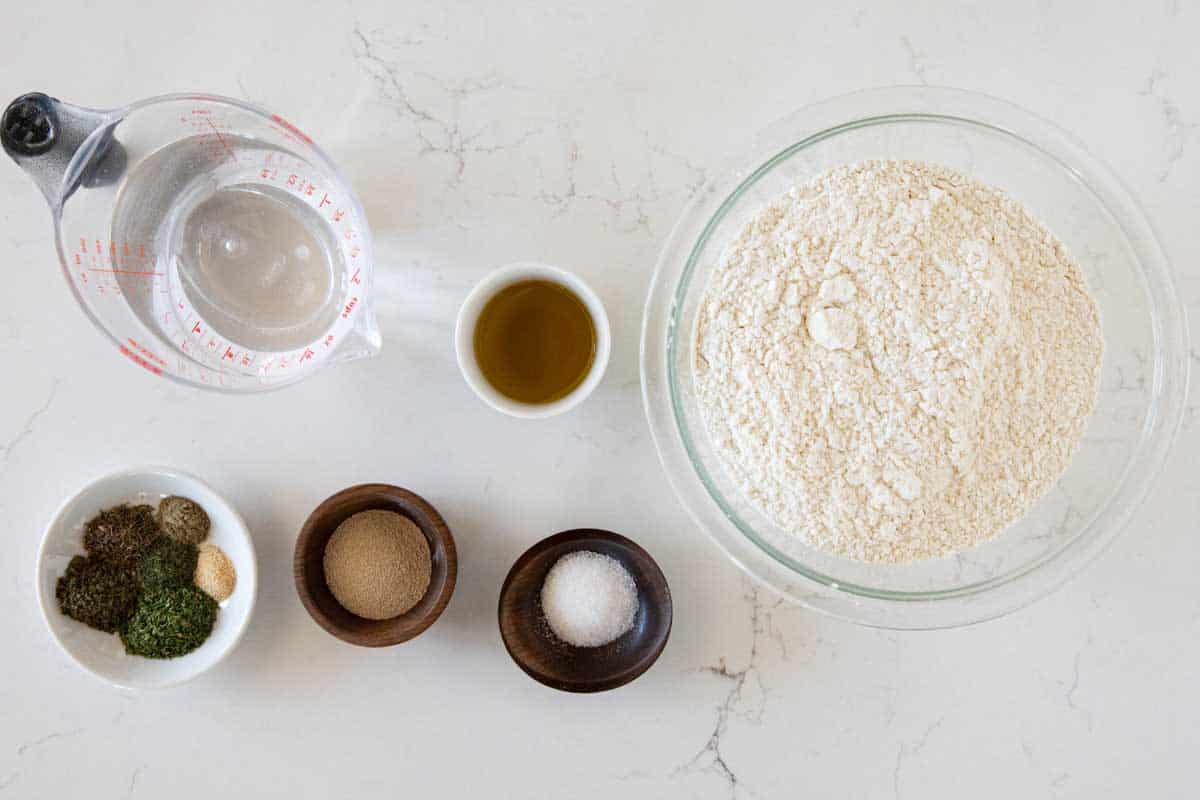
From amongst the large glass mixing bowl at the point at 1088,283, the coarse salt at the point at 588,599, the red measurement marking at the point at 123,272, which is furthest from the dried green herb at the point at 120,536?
the large glass mixing bowl at the point at 1088,283

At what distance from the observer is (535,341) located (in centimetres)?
126

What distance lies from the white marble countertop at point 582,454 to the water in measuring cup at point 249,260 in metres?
0.10

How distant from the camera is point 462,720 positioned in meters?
1.31

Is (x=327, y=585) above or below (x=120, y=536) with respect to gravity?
above

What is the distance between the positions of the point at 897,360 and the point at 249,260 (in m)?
0.87

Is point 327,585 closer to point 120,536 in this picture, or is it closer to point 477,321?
point 120,536

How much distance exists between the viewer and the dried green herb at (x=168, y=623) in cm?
124

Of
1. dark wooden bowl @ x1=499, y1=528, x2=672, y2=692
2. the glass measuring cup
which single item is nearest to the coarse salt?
dark wooden bowl @ x1=499, y1=528, x2=672, y2=692

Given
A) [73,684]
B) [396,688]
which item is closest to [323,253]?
[396,688]

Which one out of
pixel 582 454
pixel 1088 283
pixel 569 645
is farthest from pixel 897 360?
pixel 569 645

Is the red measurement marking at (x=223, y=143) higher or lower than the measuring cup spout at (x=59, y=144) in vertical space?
higher

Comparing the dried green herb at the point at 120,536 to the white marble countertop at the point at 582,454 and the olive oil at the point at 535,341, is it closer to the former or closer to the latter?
the white marble countertop at the point at 582,454

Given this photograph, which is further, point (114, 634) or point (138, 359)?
point (114, 634)

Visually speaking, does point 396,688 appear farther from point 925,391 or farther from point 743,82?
point 743,82
